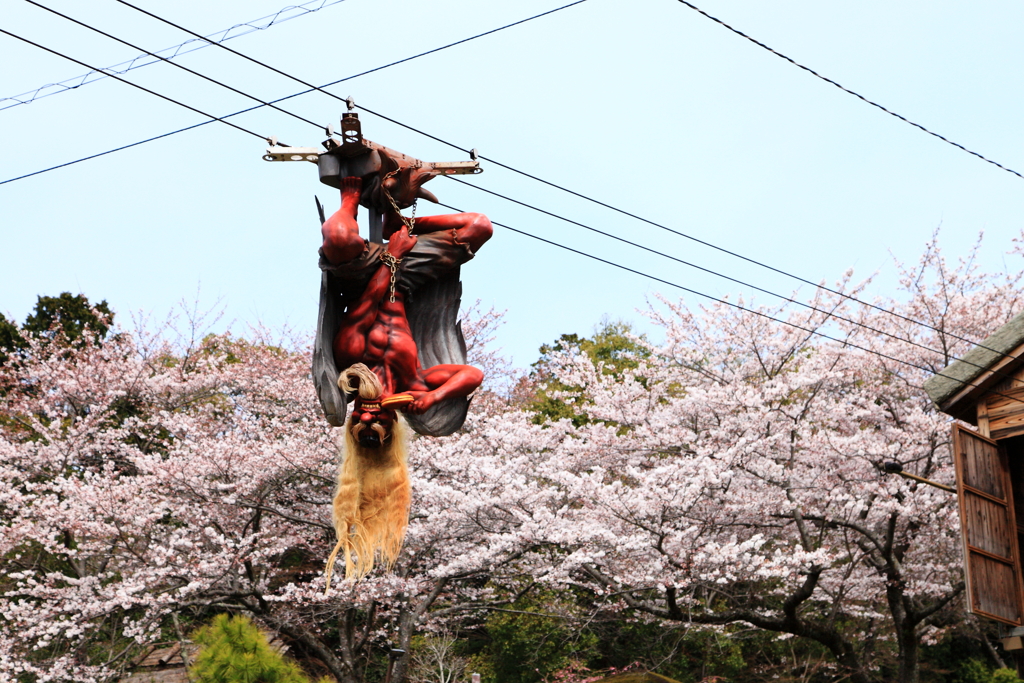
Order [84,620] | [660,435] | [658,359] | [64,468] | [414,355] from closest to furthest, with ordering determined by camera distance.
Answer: [414,355], [84,620], [660,435], [64,468], [658,359]

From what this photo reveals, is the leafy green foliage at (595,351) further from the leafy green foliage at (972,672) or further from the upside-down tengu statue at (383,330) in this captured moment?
the upside-down tengu statue at (383,330)

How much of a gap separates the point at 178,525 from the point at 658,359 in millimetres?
7393

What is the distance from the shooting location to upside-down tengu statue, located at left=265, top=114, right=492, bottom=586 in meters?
3.96

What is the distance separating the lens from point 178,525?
14719mm

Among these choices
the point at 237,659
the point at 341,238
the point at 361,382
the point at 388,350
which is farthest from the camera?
the point at 237,659

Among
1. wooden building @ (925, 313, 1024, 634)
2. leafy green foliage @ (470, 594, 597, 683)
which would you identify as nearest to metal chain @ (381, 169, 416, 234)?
wooden building @ (925, 313, 1024, 634)

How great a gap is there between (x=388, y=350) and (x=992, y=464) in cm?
740

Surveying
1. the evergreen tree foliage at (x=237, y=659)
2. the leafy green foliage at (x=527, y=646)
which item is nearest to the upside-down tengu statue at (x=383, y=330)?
the evergreen tree foliage at (x=237, y=659)

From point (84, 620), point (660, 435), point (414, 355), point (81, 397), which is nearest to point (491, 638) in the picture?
point (660, 435)

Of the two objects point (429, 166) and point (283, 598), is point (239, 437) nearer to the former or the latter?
point (283, 598)

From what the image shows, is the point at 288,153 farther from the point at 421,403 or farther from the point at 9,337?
the point at 9,337

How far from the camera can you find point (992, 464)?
953 centimetres

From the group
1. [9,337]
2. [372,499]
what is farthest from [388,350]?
[9,337]

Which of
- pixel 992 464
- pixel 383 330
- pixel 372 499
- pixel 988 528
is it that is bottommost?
pixel 372 499
